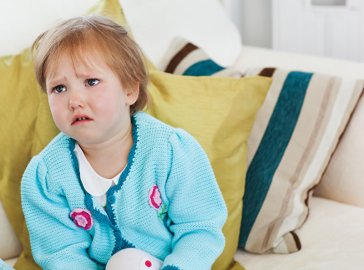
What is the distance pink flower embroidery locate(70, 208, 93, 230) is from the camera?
4.94ft

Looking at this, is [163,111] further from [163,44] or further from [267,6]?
[267,6]

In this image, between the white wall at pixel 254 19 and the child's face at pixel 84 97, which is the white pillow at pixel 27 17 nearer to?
the child's face at pixel 84 97

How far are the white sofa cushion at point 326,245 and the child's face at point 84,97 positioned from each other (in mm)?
491

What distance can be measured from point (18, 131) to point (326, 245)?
0.71 metres

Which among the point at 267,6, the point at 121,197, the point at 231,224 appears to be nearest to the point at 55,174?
the point at 121,197

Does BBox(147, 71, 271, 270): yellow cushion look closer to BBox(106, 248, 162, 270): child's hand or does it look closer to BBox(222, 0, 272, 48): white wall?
BBox(106, 248, 162, 270): child's hand

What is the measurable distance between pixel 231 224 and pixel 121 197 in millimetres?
308

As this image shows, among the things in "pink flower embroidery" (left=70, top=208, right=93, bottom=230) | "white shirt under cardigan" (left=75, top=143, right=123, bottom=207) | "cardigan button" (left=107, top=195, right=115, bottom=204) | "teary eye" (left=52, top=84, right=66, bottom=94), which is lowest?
"pink flower embroidery" (left=70, top=208, right=93, bottom=230)

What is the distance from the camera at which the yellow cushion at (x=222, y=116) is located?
1676 millimetres

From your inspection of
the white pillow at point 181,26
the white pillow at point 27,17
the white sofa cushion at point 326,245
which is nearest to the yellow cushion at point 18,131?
the white pillow at point 27,17

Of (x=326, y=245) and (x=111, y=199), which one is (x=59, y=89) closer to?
(x=111, y=199)

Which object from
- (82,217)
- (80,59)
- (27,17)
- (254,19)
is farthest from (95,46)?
(254,19)

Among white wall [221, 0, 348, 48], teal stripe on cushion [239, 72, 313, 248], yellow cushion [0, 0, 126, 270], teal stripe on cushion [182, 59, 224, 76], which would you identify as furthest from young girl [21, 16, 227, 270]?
white wall [221, 0, 348, 48]

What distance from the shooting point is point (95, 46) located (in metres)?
1.42
